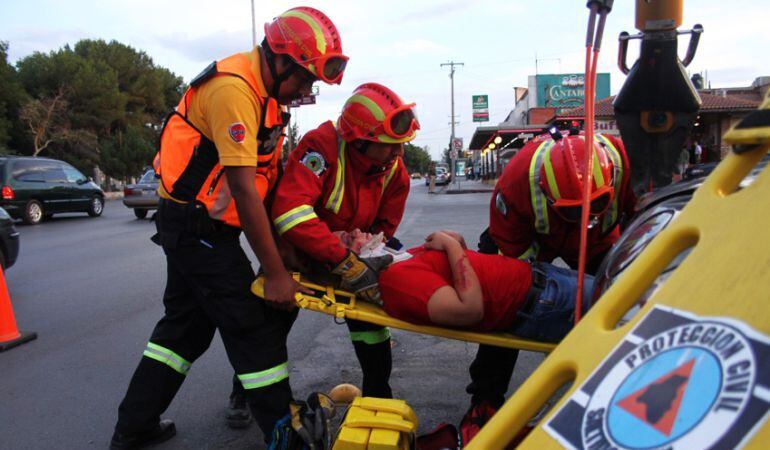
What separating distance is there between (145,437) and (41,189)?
1460cm

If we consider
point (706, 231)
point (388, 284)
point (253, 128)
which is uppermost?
point (253, 128)

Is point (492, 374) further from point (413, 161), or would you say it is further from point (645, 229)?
point (413, 161)

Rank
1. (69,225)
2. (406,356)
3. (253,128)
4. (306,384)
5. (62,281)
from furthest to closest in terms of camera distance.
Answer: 1. (69,225)
2. (62,281)
3. (406,356)
4. (306,384)
5. (253,128)

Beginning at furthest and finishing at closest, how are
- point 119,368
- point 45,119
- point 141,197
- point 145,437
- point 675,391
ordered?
point 45,119, point 141,197, point 119,368, point 145,437, point 675,391

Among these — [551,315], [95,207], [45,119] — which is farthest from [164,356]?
[45,119]

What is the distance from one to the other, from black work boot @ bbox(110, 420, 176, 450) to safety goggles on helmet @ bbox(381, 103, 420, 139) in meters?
1.87

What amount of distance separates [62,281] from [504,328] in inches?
254

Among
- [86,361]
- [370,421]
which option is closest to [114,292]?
[86,361]

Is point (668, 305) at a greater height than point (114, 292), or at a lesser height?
greater

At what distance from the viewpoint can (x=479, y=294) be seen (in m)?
2.52

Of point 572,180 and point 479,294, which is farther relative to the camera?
point 572,180

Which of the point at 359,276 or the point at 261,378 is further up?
the point at 359,276

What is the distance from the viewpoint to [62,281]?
7.37 meters

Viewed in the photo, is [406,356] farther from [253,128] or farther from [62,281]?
[62,281]
